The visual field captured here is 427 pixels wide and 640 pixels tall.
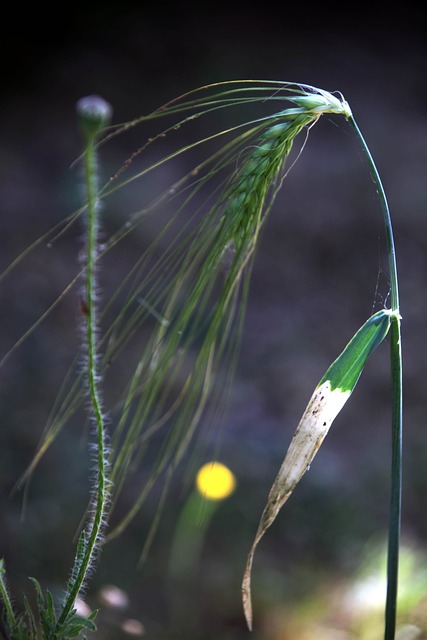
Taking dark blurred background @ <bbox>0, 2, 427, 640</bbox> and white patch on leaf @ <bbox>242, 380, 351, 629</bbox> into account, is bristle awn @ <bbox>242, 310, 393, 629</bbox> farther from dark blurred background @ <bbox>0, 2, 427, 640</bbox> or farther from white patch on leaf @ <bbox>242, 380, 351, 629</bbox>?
dark blurred background @ <bbox>0, 2, 427, 640</bbox>

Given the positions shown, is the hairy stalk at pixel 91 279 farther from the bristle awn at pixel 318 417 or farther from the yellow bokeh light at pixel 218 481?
the yellow bokeh light at pixel 218 481

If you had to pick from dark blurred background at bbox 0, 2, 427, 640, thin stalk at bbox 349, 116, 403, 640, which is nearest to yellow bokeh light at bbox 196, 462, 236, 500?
dark blurred background at bbox 0, 2, 427, 640

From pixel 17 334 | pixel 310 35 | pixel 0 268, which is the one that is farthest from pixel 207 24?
pixel 17 334

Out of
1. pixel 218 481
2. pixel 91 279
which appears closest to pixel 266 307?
pixel 218 481

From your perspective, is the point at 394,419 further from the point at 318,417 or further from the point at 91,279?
the point at 91,279

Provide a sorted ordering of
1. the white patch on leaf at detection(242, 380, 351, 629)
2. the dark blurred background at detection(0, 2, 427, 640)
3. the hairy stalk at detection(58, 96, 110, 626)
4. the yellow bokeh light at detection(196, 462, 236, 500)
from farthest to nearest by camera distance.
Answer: the yellow bokeh light at detection(196, 462, 236, 500) < the dark blurred background at detection(0, 2, 427, 640) < the white patch on leaf at detection(242, 380, 351, 629) < the hairy stalk at detection(58, 96, 110, 626)

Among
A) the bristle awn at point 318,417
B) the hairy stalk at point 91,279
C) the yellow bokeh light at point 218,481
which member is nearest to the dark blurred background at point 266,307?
the yellow bokeh light at point 218,481
